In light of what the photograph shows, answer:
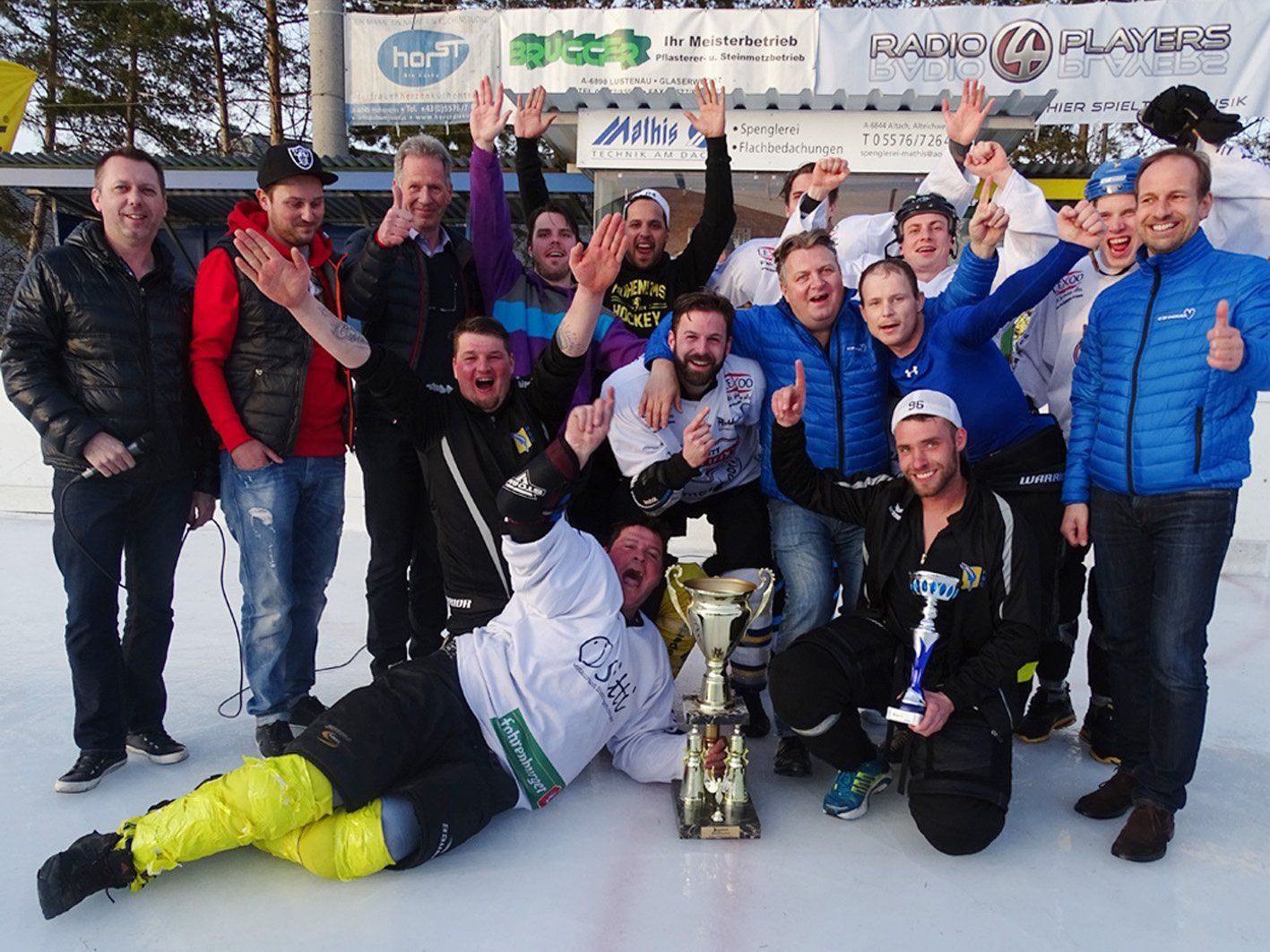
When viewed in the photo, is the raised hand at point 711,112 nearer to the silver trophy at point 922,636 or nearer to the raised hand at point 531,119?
the raised hand at point 531,119

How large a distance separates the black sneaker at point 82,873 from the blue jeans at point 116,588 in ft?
2.45

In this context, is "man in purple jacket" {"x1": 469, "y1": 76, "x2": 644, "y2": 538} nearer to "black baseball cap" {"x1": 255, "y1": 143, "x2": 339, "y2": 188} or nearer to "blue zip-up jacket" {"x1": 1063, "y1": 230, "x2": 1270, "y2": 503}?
"black baseball cap" {"x1": 255, "y1": 143, "x2": 339, "y2": 188}

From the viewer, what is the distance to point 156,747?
287 cm

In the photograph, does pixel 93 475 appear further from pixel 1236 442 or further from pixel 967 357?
pixel 1236 442

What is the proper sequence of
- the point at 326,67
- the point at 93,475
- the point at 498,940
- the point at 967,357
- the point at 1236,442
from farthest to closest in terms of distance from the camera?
the point at 326,67
the point at 967,357
the point at 93,475
the point at 1236,442
the point at 498,940

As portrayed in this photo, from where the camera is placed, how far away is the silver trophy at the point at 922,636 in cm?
238

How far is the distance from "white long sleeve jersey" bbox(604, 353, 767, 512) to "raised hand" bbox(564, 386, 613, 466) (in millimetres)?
464

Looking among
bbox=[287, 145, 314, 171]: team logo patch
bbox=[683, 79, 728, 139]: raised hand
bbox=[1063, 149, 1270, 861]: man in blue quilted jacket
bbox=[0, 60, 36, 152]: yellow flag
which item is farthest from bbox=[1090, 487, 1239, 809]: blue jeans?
bbox=[0, 60, 36, 152]: yellow flag

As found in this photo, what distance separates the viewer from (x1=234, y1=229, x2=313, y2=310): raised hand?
2572 millimetres

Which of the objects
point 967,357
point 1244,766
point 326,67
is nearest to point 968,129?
point 967,357

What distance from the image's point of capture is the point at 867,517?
2793mm

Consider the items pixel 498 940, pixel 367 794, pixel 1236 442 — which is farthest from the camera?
pixel 1236 442

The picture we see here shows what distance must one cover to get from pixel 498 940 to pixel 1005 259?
2.78m

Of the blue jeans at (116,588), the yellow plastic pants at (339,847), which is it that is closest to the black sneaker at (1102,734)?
the yellow plastic pants at (339,847)
